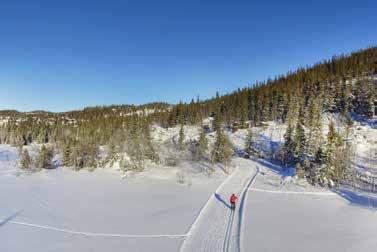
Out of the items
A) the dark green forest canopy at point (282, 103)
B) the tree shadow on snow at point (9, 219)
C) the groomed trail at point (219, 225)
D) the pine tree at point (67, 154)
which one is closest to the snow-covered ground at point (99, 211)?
the tree shadow on snow at point (9, 219)

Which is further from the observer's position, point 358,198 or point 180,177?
point 180,177

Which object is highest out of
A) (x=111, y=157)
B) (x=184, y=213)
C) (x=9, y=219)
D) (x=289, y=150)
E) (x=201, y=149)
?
(x=289, y=150)

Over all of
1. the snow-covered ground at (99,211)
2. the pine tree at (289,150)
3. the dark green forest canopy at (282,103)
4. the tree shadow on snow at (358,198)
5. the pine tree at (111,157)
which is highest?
→ the dark green forest canopy at (282,103)

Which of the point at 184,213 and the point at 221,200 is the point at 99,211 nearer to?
the point at 184,213

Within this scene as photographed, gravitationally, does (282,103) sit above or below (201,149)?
above

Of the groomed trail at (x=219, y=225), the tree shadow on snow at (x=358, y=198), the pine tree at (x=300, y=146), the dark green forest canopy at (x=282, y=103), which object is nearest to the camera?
the groomed trail at (x=219, y=225)

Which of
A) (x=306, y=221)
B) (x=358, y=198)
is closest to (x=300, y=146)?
(x=358, y=198)

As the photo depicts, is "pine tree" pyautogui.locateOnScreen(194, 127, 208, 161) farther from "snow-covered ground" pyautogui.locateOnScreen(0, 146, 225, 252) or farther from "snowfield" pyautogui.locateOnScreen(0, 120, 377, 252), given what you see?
"snow-covered ground" pyautogui.locateOnScreen(0, 146, 225, 252)

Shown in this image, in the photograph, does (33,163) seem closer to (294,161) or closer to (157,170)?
(157,170)

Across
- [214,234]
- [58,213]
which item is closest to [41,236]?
[58,213]

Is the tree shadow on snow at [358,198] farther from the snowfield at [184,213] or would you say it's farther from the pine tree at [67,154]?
the pine tree at [67,154]
